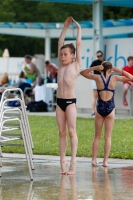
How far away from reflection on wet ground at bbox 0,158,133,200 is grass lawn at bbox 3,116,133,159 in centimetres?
138

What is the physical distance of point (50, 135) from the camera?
14.3 meters

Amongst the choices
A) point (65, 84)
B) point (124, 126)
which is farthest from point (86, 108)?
point (65, 84)

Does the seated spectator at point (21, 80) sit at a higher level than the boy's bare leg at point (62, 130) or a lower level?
lower

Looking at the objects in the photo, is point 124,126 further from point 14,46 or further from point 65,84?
point 14,46

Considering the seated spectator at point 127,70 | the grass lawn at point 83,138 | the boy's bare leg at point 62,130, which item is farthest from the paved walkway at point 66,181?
the seated spectator at point 127,70

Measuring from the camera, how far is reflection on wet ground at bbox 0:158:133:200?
725cm

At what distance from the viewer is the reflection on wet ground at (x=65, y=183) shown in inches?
285

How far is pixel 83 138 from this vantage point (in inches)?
527

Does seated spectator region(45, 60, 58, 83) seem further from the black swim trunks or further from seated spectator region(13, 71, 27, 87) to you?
the black swim trunks

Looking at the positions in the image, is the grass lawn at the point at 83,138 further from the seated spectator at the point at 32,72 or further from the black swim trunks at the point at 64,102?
the seated spectator at the point at 32,72

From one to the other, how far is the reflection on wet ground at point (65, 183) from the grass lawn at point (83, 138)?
138 centimetres

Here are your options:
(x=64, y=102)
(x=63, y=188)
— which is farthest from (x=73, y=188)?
(x=64, y=102)

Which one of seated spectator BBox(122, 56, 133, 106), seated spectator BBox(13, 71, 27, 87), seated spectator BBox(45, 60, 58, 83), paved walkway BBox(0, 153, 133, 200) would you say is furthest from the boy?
seated spectator BBox(13, 71, 27, 87)

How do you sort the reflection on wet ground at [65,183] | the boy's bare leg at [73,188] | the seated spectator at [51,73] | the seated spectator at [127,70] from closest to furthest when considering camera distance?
1. the boy's bare leg at [73,188]
2. the reflection on wet ground at [65,183]
3. the seated spectator at [127,70]
4. the seated spectator at [51,73]
